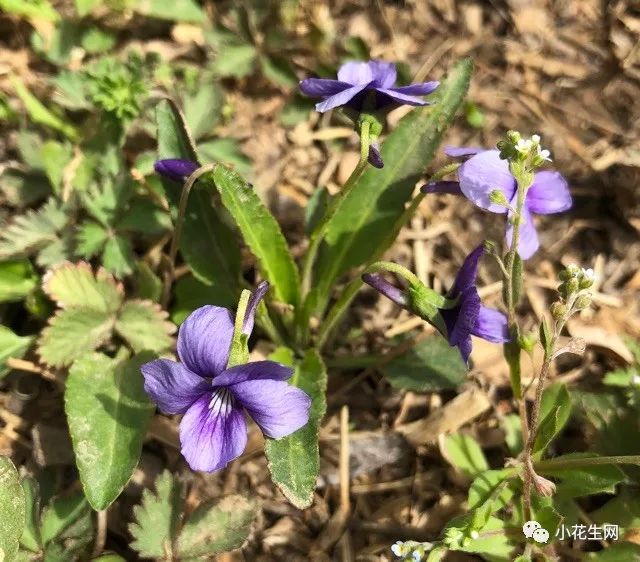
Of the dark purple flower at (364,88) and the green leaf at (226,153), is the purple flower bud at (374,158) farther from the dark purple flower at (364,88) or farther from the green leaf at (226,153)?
the green leaf at (226,153)

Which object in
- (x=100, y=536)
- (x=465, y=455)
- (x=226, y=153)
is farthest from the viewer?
(x=226, y=153)

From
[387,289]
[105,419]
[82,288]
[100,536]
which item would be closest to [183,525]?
[100,536]

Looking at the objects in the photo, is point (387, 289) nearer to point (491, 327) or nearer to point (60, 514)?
point (491, 327)

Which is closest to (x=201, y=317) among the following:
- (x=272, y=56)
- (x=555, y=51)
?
(x=272, y=56)

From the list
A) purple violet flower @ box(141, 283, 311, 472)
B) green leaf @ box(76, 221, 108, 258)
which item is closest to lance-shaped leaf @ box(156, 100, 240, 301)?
green leaf @ box(76, 221, 108, 258)

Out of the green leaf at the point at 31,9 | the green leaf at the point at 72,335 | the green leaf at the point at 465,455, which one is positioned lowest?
the green leaf at the point at 465,455

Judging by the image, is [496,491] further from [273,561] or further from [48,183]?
[48,183]

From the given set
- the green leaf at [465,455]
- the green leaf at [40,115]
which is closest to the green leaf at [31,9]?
the green leaf at [40,115]

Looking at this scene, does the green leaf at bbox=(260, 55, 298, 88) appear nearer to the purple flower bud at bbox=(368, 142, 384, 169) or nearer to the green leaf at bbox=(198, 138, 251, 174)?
the green leaf at bbox=(198, 138, 251, 174)
